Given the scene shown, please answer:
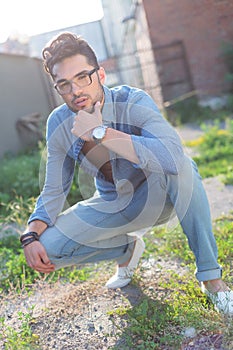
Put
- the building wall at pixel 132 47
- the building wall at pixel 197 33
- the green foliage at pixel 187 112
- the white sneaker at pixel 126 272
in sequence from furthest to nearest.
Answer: the building wall at pixel 132 47 → the building wall at pixel 197 33 → the green foliage at pixel 187 112 → the white sneaker at pixel 126 272

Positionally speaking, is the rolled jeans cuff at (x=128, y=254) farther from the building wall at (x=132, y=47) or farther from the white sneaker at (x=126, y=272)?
the building wall at (x=132, y=47)

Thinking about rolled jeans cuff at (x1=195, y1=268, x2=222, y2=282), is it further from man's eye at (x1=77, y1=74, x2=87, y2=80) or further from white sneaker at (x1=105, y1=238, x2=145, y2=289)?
man's eye at (x1=77, y1=74, x2=87, y2=80)

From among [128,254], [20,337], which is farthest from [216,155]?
[20,337]

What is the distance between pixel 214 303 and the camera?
6.90 ft

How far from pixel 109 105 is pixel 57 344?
43.6 inches

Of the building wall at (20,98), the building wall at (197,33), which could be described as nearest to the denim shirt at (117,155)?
the building wall at (20,98)

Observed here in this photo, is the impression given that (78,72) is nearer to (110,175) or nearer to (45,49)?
(45,49)

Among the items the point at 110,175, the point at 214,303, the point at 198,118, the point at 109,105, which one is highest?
the point at 109,105

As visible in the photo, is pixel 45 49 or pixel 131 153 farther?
pixel 45 49

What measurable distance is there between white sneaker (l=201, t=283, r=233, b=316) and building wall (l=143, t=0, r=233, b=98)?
874 centimetres

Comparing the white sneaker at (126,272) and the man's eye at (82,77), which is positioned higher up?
the man's eye at (82,77)

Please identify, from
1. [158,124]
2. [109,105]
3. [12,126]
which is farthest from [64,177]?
[12,126]

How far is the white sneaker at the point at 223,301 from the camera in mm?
2029

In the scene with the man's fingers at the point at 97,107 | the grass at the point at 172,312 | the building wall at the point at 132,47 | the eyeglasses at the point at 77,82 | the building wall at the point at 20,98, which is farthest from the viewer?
the building wall at the point at 132,47
